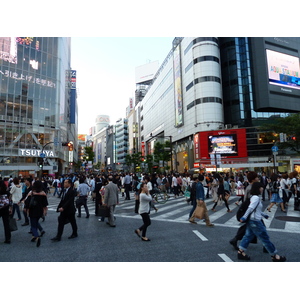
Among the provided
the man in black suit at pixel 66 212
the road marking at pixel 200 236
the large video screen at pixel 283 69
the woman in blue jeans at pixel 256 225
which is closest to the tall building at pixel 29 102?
the man in black suit at pixel 66 212

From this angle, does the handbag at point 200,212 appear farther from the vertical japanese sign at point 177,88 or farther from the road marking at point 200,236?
the vertical japanese sign at point 177,88

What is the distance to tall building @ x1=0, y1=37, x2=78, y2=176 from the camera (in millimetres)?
34344

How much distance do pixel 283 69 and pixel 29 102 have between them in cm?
5288

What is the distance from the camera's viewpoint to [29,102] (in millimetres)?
37188

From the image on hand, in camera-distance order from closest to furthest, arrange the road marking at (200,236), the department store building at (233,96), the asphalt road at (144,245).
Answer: the asphalt road at (144,245), the road marking at (200,236), the department store building at (233,96)

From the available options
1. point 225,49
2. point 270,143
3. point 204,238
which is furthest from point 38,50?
point 270,143

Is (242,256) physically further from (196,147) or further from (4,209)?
(196,147)

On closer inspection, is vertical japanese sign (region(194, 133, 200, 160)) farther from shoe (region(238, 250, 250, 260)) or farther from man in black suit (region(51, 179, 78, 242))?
shoe (region(238, 250, 250, 260))

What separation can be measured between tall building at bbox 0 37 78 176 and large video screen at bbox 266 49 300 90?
144 feet

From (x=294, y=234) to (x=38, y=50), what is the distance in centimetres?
4303

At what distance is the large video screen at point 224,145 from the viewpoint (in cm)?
4534

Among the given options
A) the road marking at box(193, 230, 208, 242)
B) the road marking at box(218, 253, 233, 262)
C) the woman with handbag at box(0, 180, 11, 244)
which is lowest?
the road marking at box(193, 230, 208, 242)

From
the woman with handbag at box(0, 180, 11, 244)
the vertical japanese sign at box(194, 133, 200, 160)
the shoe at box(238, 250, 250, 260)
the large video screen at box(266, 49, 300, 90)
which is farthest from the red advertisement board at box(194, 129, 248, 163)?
the woman with handbag at box(0, 180, 11, 244)

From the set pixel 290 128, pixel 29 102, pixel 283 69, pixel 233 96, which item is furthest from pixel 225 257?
pixel 283 69
